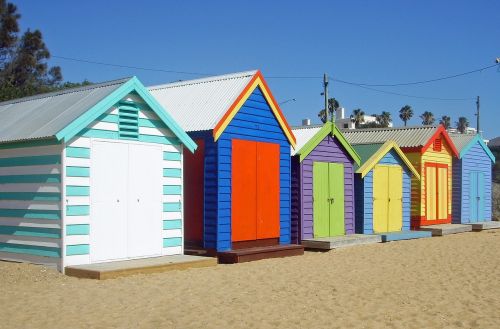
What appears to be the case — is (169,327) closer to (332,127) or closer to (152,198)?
(152,198)

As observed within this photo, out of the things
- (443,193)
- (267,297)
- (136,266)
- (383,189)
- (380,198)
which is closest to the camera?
(267,297)

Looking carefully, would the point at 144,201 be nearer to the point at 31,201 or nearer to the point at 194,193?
the point at 31,201

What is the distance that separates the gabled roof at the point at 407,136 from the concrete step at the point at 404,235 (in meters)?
3.24

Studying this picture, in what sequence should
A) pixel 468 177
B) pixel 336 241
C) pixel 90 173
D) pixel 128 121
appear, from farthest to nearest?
pixel 468 177, pixel 336 241, pixel 128 121, pixel 90 173

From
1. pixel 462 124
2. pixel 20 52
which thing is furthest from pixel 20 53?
pixel 462 124

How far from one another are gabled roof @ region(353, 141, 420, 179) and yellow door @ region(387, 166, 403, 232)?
0.54 meters

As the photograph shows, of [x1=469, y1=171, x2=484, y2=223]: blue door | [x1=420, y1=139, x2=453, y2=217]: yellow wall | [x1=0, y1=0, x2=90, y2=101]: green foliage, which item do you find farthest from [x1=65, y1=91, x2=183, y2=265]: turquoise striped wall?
[x1=0, y1=0, x2=90, y2=101]: green foliage

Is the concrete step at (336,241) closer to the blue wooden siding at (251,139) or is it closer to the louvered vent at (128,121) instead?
the blue wooden siding at (251,139)

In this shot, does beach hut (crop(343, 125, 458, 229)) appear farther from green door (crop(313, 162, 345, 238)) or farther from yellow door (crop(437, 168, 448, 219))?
green door (crop(313, 162, 345, 238))

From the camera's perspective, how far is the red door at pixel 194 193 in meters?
14.0

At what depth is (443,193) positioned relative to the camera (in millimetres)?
23734

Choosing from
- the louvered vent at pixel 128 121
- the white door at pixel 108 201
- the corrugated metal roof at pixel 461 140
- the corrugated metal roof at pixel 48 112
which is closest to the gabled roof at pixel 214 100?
the louvered vent at pixel 128 121

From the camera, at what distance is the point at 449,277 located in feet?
38.2

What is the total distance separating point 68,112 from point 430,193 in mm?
15271
